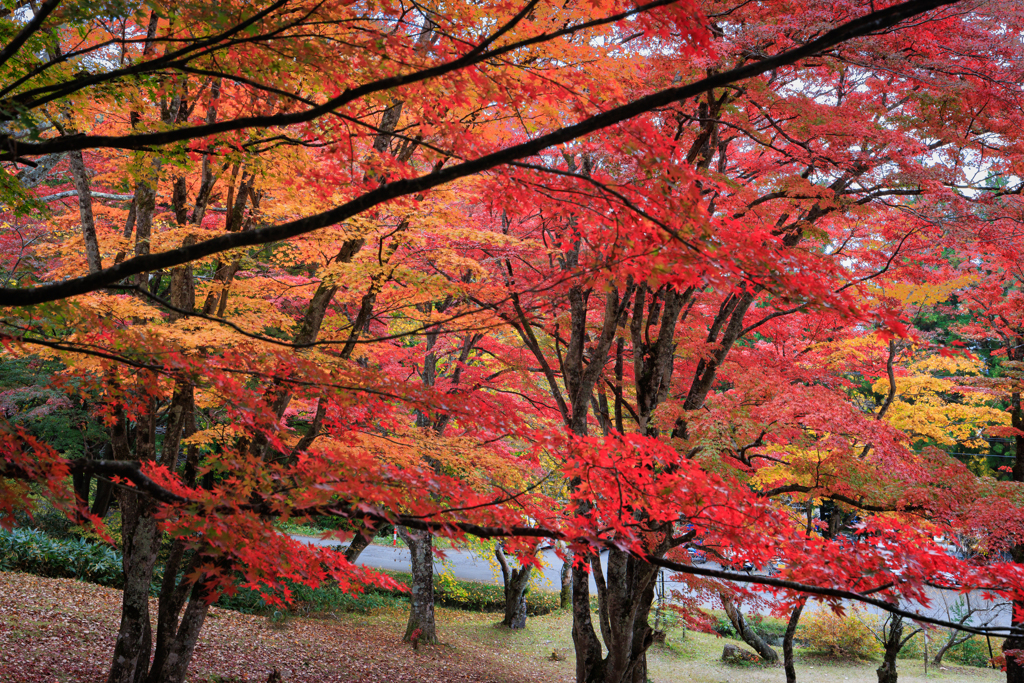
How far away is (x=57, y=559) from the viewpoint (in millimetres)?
11672

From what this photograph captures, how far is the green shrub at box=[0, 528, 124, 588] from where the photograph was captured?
11492 millimetres

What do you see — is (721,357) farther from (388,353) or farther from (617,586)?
(388,353)

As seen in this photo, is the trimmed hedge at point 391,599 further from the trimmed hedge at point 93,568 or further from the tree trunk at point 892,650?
the tree trunk at point 892,650

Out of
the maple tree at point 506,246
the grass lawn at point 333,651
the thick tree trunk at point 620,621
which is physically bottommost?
the grass lawn at point 333,651

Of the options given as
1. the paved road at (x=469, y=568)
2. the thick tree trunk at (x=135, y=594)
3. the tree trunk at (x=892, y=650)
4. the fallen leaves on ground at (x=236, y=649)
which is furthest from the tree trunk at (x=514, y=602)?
the thick tree trunk at (x=135, y=594)

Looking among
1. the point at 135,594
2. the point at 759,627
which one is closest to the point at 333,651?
the point at 135,594

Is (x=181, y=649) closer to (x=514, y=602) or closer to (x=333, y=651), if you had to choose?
(x=333, y=651)

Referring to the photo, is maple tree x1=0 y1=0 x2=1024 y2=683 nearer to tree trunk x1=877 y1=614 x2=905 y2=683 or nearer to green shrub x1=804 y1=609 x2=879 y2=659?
tree trunk x1=877 y1=614 x2=905 y2=683

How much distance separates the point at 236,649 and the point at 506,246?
7.82 meters

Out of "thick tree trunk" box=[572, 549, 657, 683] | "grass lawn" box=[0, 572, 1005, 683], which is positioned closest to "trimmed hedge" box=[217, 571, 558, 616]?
"grass lawn" box=[0, 572, 1005, 683]

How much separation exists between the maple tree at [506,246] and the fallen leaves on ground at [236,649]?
240 centimetres

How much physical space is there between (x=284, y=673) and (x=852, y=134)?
10168 mm

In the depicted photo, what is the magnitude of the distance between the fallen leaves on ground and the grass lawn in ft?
0.06

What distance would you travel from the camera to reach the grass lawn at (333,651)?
834 cm
